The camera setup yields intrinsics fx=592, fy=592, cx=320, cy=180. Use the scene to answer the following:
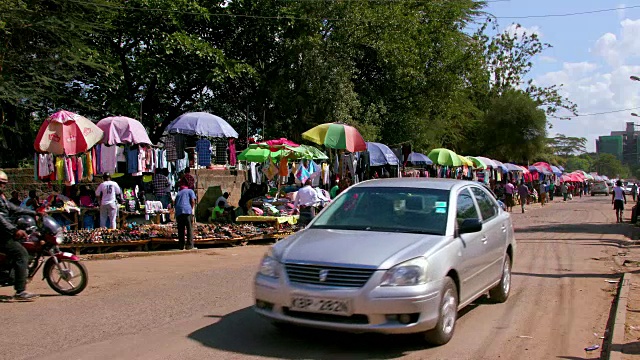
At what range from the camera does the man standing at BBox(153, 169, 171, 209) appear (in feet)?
55.7

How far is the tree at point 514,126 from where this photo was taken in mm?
44500

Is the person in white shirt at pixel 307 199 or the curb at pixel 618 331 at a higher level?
the person in white shirt at pixel 307 199

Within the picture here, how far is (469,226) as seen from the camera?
6.25 metres

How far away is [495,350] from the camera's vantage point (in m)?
5.80

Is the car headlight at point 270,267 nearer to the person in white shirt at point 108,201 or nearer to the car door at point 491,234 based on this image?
the car door at point 491,234

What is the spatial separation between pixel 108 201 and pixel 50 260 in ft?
22.1

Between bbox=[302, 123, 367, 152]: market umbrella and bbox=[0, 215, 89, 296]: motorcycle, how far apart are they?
928 centimetres

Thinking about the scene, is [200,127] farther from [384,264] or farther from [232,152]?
[384,264]

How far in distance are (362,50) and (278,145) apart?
40.4 ft

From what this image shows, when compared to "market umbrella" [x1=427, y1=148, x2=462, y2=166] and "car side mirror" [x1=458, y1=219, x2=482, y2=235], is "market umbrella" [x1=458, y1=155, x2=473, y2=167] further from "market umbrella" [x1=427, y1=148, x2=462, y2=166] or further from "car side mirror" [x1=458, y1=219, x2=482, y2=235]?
"car side mirror" [x1=458, y1=219, x2=482, y2=235]

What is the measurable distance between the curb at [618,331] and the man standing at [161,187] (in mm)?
12236

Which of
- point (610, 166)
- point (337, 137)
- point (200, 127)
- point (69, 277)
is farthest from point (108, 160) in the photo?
point (610, 166)

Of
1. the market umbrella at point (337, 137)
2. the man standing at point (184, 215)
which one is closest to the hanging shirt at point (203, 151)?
the market umbrella at point (337, 137)

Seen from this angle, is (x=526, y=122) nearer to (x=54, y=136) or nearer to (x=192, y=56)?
(x=192, y=56)
